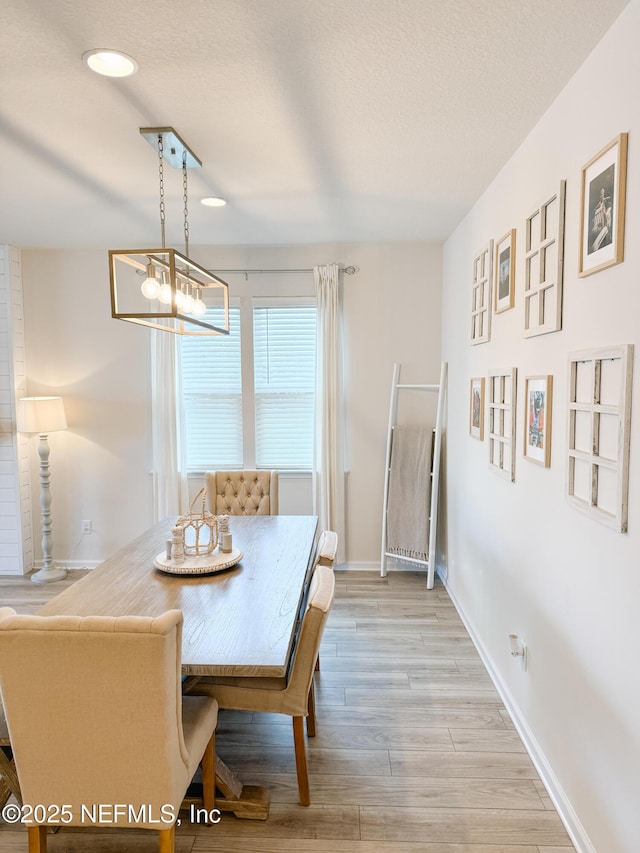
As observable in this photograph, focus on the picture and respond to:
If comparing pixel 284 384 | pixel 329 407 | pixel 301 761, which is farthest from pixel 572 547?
pixel 284 384

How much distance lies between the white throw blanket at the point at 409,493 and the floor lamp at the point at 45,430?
8.68 ft

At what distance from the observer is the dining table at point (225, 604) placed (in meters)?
1.64

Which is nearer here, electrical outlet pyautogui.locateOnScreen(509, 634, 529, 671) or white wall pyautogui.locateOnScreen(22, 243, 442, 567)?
electrical outlet pyautogui.locateOnScreen(509, 634, 529, 671)

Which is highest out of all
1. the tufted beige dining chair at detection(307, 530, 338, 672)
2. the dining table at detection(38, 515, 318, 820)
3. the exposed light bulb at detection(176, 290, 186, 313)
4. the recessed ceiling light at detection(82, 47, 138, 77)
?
the recessed ceiling light at detection(82, 47, 138, 77)

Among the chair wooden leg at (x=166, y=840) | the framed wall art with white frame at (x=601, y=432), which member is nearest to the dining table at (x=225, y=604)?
the chair wooden leg at (x=166, y=840)

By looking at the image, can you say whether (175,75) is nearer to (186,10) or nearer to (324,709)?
(186,10)

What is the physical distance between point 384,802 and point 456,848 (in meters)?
0.29

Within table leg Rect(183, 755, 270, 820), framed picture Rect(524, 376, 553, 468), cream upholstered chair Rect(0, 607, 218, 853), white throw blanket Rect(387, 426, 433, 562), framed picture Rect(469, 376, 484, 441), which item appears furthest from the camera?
white throw blanket Rect(387, 426, 433, 562)

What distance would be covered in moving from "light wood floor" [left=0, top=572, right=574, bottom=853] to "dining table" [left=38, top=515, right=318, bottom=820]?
0.49 feet

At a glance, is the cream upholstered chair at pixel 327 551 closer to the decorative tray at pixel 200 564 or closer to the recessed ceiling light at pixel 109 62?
the decorative tray at pixel 200 564

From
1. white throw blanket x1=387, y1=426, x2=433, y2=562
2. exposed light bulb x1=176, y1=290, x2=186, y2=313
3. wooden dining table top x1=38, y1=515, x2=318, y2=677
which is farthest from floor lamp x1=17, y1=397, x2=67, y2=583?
white throw blanket x1=387, y1=426, x2=433, y2=562

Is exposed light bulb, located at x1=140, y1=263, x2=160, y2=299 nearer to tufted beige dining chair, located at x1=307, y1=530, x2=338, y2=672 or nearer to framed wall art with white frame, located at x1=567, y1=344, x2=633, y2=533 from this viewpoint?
tufted beige dining chair, located at x1=307, y1=530, x2=338, y2=672

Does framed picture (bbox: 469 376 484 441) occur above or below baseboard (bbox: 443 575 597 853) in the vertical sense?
above

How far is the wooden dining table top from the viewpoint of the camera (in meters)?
1.63
